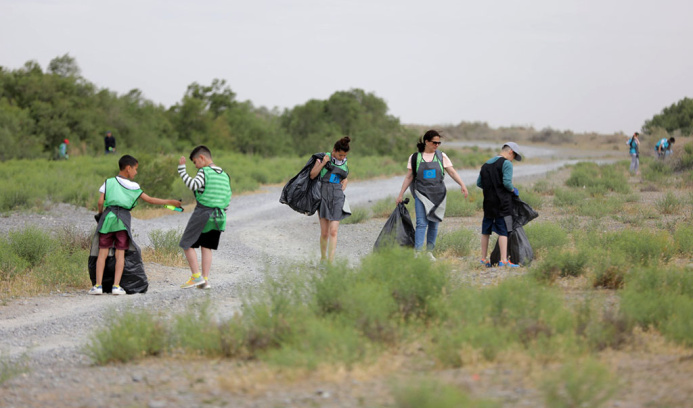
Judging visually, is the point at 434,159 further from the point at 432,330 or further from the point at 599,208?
the point at 599,208

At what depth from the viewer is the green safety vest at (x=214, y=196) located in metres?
9.33

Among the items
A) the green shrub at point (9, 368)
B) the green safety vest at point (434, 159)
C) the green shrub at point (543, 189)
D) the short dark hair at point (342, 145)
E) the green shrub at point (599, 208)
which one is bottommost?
the green shrub at point (9, 368)

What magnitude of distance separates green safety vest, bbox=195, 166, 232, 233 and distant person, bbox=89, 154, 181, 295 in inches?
15.6

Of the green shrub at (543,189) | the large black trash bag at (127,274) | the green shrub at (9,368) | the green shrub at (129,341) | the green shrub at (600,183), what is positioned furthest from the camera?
the green shrub at (543,189)

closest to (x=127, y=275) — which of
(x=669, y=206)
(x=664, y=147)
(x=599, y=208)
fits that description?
(x=599, y=208)

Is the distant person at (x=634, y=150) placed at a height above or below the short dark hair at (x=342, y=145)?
above

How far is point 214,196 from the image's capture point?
30.7ft

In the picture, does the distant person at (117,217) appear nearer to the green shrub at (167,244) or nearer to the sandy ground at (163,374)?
the sandy ground at (163,374)

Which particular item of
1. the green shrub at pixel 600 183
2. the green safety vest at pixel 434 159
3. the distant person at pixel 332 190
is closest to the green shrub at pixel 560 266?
the green safety vest at pixel 434 159

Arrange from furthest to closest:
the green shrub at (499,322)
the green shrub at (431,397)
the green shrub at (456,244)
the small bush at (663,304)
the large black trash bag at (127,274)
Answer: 1. the green shrub at (456,244)
2. the large black trash bag at (127,274)
3. the small bush at (663,304)
4. the green shrub at (499,322)
5. the green shrub at (431,397)

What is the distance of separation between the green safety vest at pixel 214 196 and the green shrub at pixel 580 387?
17.9ft

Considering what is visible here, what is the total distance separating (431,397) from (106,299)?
6077mm

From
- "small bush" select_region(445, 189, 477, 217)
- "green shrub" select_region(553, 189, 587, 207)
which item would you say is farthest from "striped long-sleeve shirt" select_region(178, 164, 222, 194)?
"green shrub" select_region(553, 189, 587, 207)

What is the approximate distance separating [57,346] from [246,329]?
2176mm
